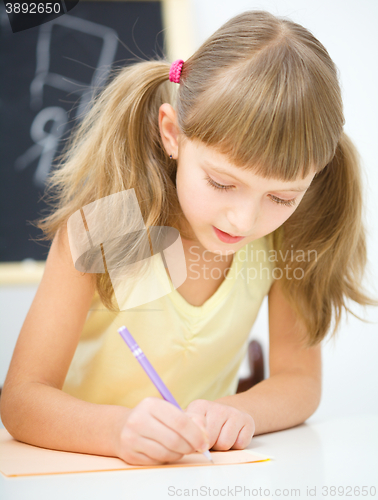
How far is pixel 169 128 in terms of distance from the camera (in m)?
0.59

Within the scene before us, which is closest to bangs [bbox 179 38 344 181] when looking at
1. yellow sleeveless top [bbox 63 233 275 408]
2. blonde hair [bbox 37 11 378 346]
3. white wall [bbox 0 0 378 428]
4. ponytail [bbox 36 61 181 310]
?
blonde hair [bbox 37 11 378 346]

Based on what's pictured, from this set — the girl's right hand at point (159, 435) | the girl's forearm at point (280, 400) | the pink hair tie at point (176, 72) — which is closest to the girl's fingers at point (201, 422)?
the girl's right hand at point (159, 435)

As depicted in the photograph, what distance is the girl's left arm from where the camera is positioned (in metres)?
0.56

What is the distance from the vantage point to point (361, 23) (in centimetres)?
120

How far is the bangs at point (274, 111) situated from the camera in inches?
18.6

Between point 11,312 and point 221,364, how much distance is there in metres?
0.58

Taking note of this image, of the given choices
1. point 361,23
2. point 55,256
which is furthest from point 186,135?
point 361,23

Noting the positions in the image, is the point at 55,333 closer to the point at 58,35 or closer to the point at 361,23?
the point at 58,35

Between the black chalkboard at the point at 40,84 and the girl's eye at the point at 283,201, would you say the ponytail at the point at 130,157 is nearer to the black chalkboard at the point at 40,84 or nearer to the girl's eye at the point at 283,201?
the girl's eye at the point at 283,201

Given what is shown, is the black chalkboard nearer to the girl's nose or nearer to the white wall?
the white wall

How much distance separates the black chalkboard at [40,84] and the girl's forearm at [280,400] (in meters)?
0.69

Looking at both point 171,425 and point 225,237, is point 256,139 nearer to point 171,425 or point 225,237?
point 225,237

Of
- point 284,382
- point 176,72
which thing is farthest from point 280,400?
point 176,72

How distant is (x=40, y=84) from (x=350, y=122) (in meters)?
0.72
